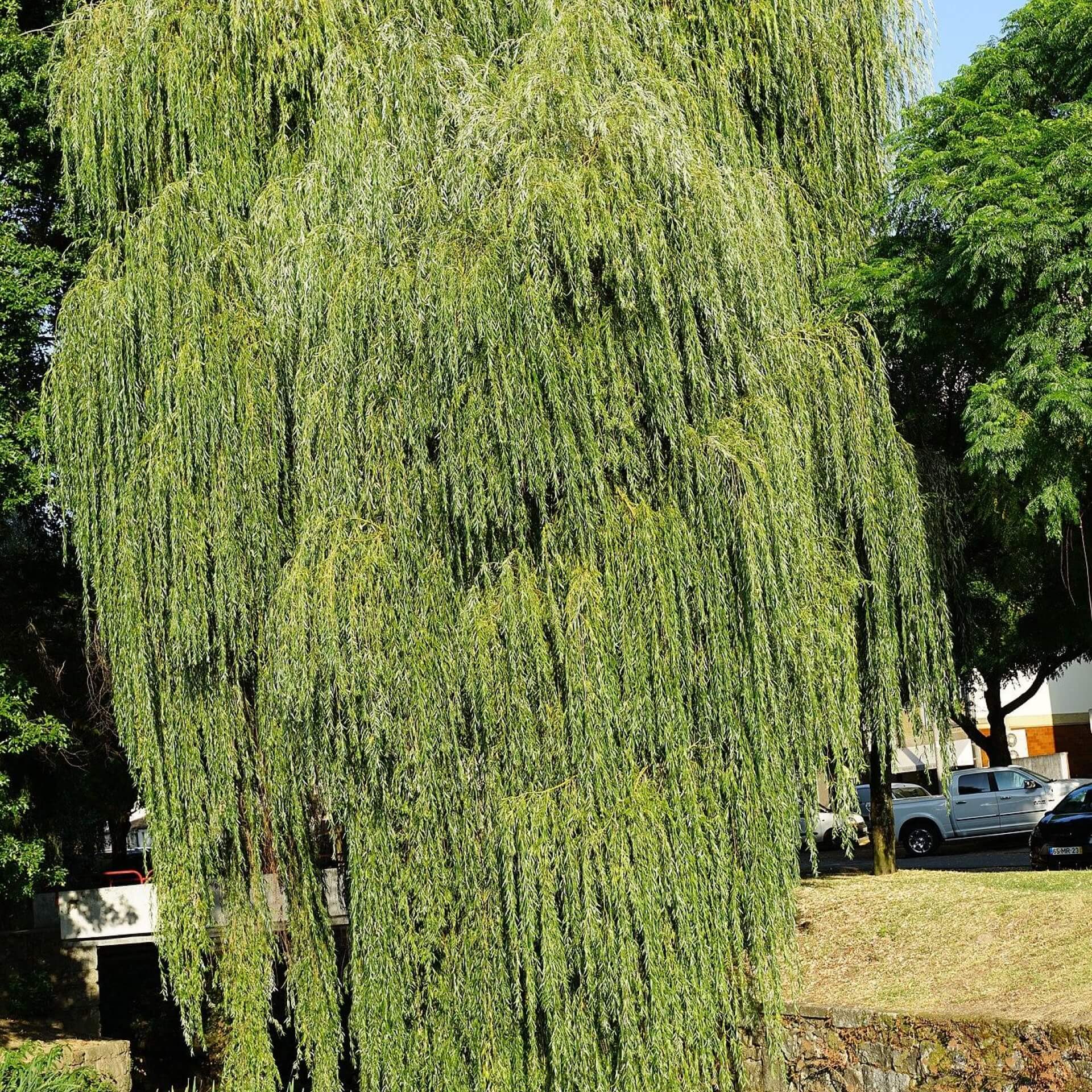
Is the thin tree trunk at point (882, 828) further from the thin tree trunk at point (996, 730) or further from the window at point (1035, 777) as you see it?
the thin tree trunk at point (996, 730)

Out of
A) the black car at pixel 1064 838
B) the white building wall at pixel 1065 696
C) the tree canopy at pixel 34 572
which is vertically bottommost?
the black car at pixel 1064 838

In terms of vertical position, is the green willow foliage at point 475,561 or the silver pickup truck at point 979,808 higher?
the green willow foliage at point 475,561

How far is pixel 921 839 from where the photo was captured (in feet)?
76.5

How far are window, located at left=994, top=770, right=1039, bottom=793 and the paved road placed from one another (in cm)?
102

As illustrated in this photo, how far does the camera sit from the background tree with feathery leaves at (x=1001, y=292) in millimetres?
10242

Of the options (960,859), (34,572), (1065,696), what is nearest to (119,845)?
(34,572)

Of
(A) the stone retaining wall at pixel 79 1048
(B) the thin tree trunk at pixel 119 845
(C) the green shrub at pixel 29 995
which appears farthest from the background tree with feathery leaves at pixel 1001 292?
(B) the thin tree trunk at pixel 119 845

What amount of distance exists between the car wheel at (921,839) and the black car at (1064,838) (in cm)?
694

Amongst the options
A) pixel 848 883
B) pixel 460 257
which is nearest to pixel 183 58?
pixel 460 257

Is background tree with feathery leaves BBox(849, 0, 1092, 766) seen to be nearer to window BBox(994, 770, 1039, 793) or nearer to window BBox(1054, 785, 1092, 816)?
window BBox(1054, 785, 1092, 816)

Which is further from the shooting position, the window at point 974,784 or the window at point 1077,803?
the window at point 974,784

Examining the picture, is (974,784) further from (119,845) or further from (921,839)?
(119,845)

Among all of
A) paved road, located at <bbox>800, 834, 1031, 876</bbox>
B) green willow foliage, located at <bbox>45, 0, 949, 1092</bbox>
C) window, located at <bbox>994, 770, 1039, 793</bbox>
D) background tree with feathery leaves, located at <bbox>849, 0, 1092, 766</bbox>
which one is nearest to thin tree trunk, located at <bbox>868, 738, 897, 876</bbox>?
background tree with feathery leaves, located at <bbox>849, 0, 1092, 766</bbox>

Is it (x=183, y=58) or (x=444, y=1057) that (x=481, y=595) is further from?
(x=183, y=58)
